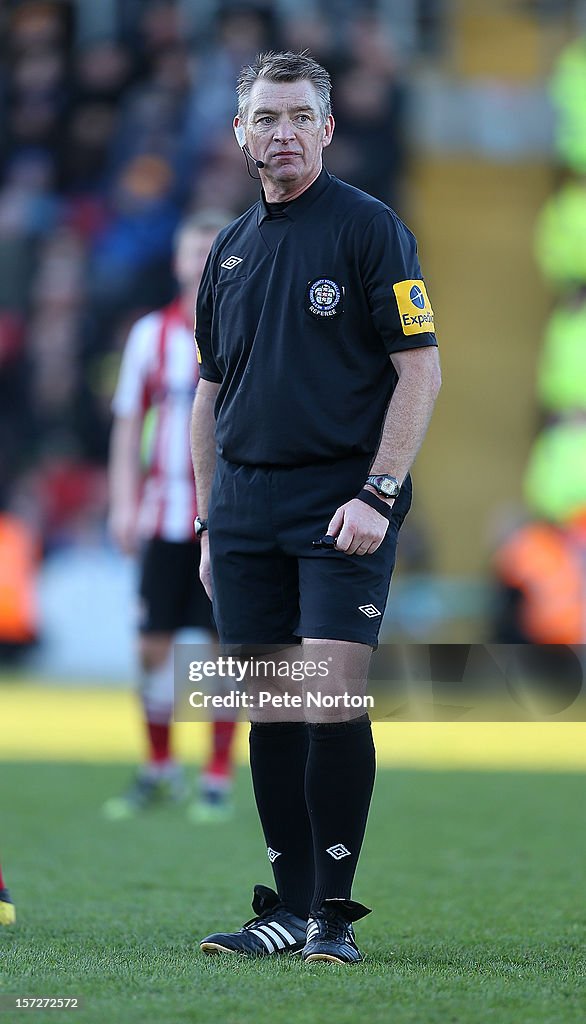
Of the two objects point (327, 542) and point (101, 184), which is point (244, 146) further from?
point (101, 184)

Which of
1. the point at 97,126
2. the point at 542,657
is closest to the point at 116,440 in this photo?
the point at 542,657

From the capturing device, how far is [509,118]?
16.0 metres

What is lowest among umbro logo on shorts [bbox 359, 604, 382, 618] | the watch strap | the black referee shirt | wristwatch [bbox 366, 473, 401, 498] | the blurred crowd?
umbro logo on shorts [bbox 359, 604, 382, 618]

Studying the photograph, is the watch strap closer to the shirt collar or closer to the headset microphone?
the shirt collar

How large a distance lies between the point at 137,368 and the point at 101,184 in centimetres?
802

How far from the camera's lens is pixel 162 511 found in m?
6.35

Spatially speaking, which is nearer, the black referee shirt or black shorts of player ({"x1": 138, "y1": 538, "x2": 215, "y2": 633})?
the black referee shirt

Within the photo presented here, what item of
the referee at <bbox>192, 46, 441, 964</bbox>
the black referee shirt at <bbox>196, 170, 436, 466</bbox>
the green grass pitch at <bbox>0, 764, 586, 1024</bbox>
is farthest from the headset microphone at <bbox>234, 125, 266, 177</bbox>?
the green grass pitch at <bbox>0, 764, 586, 1024</bbox>

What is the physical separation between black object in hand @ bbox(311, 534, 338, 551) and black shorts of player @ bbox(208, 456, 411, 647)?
0.01 meters

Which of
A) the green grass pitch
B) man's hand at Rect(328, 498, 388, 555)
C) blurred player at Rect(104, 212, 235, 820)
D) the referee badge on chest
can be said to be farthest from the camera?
blurred player at Rect(104, 212, 235, 820)

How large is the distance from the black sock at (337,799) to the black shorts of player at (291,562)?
0.22 meters

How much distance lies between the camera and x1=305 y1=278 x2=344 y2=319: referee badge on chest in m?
3.52

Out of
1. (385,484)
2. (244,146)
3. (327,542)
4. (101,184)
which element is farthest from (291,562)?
(101,184)

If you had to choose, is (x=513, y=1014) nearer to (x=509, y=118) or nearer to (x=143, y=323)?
(x=143, y=323)
